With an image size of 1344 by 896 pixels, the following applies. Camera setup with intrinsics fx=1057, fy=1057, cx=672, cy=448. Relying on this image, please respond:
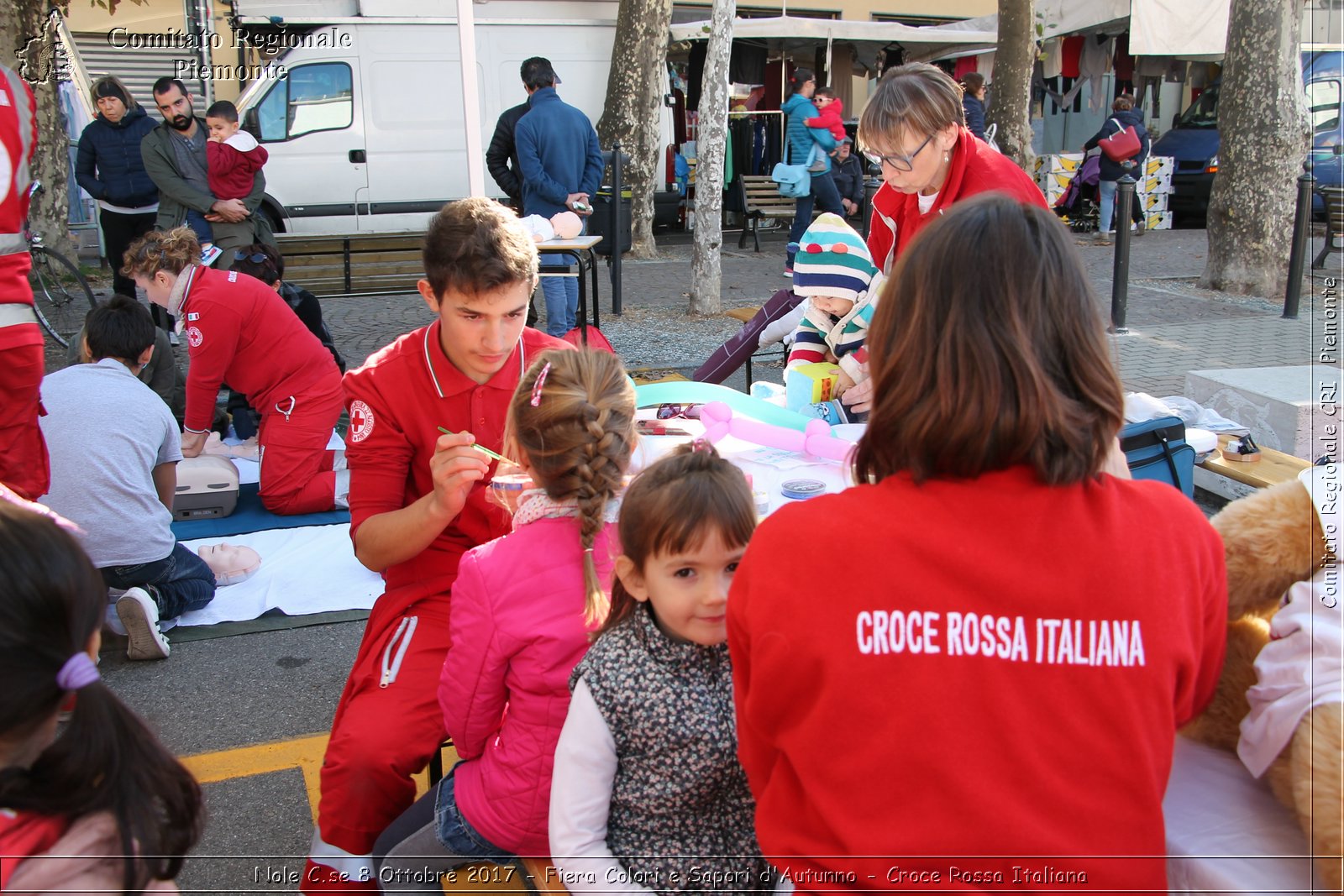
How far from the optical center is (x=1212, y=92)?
53.3 feet

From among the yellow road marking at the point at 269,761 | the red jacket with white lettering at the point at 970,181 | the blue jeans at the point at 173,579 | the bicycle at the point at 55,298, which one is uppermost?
the red jacket with white lettering at the point at 970,181

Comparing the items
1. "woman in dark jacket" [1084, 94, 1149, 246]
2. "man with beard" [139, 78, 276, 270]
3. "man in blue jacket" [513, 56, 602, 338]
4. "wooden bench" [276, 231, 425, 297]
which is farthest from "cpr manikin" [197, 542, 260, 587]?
"woman in dark jacket" [1084, 94, 1149, 246]

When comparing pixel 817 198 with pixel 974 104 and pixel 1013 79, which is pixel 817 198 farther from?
pixel 1013 79

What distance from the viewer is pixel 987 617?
117cm

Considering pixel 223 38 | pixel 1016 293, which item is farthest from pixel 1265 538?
pixel 223 38

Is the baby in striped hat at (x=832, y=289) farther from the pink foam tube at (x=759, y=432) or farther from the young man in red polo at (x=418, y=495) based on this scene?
the young man in red polo at (x=418, y=495)

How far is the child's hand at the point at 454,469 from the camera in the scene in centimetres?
204

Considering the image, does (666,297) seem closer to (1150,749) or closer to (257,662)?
(257,662)

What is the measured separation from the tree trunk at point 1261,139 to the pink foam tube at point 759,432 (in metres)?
7.75

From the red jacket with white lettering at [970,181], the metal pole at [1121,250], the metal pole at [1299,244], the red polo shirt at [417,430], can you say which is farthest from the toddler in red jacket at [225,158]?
the metal pole at [1299,244]

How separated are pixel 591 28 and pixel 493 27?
1195 mm

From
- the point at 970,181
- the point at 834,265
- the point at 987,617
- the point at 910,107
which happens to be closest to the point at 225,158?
the point at 834,265

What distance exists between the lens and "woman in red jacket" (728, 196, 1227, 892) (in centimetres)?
117

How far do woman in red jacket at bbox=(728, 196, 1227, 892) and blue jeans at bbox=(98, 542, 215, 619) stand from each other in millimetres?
3087
